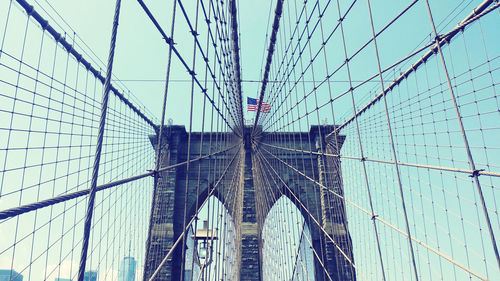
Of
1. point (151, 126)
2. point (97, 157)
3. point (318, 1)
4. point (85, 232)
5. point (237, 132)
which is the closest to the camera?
point (85, 232)

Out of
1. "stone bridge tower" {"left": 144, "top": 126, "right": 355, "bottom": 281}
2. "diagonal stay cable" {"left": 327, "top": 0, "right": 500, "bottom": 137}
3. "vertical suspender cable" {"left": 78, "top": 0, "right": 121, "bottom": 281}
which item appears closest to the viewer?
"vertical suspender cable" {"left": 78, "top": 0, "right": 121, "bottom": 281}

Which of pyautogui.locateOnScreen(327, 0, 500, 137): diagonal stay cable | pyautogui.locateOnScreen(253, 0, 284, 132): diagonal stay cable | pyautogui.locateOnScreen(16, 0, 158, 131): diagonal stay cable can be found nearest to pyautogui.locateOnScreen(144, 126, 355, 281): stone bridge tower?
pyautogui.locateOnScreen(253, 0, 284, 132): diagonal stay cable

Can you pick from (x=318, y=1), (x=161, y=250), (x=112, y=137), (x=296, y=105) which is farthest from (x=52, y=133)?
(x=161, y=250)

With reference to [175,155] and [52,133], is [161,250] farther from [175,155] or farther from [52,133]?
[52,133]

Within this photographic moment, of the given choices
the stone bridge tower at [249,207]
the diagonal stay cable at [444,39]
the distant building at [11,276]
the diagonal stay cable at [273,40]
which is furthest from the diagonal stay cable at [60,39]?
the stone bridge tower at [249,207]

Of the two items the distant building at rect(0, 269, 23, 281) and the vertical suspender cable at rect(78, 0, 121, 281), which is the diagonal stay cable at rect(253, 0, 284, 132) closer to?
the vertical suspender cable at rect(78, 0, 121, 281)

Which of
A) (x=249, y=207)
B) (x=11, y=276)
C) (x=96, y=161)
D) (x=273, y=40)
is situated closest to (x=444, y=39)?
(x=96, y=161)

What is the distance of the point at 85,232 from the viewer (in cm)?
140

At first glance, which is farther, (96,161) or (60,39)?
(60,39)

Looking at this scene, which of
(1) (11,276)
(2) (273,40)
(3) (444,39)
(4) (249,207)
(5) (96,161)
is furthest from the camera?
(4) (249,207)

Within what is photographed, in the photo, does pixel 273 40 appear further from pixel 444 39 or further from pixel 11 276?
pixel 11 276

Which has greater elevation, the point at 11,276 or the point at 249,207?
the point at 11,276

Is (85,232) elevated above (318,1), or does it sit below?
below

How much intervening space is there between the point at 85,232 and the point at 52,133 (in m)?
4.36
